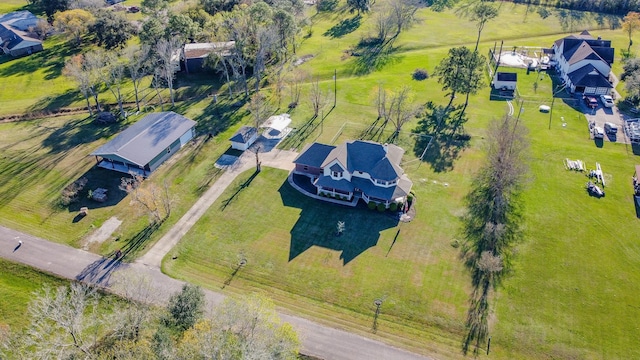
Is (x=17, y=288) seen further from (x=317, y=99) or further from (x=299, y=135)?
(x=317, y=99)

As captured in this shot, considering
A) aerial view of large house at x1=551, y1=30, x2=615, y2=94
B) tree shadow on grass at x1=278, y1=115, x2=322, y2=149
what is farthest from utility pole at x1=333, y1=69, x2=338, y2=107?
aerial view of large house at x1=551, y1=30, x2=615, y2=94

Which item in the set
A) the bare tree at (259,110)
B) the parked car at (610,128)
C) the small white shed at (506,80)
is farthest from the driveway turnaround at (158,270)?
the small white shed at (506,80)

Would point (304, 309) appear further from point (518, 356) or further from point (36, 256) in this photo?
point (36, 256)

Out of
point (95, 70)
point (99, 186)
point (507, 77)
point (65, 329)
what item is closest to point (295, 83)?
point (95, 70)

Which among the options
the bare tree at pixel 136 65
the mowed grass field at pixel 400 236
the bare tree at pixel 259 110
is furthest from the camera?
the bare tree at pixel 136 65

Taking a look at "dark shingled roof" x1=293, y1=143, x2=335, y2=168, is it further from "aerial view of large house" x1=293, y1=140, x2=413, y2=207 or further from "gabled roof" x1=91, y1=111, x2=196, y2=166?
"gabled roof" x1=91, y1=111, x2=196, y2=166

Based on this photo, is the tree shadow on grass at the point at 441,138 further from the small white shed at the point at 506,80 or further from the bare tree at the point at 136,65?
the bare tree at the point at 136,65

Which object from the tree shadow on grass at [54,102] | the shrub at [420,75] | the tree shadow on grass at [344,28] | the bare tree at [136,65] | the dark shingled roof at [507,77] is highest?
the bare tree at [136,65]
